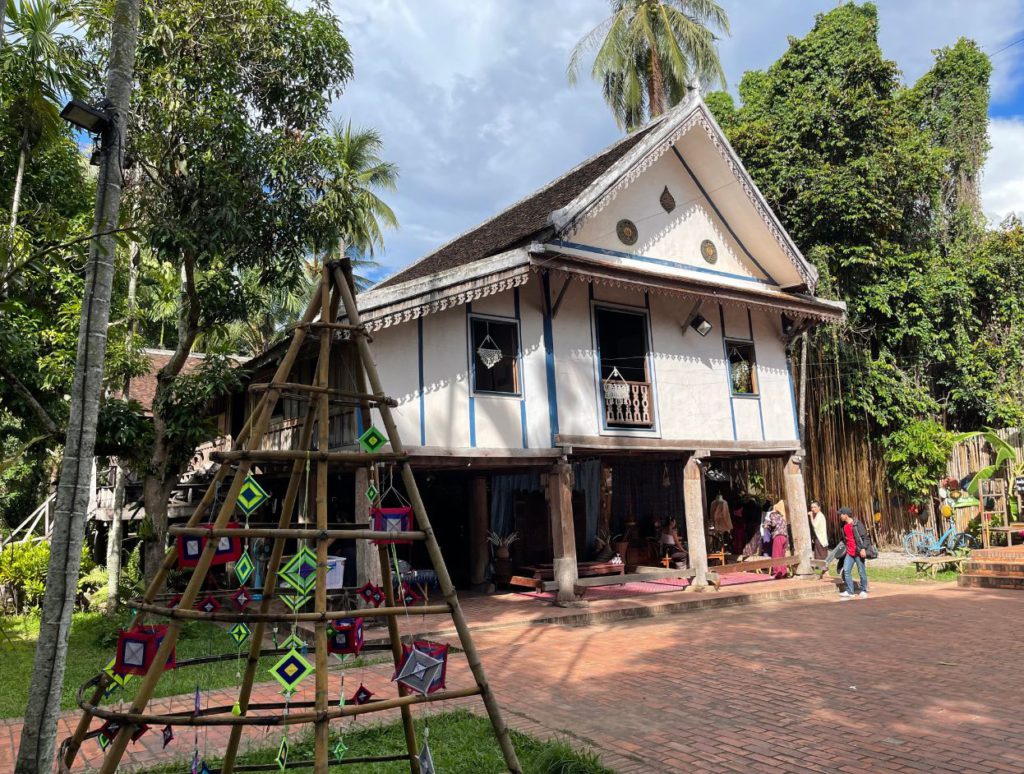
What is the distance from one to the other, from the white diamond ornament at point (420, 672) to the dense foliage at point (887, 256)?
17.8m

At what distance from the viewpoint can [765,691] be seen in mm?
6805

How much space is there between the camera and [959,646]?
8656 millimetres

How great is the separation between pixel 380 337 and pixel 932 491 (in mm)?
15345

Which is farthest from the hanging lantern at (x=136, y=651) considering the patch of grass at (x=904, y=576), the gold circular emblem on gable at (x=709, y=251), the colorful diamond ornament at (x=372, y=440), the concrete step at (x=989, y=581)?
the concrete step at (x=989, y=581)

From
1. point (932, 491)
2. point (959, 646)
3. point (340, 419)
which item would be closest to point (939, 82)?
point (932, 491)

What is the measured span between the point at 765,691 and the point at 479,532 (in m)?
8.33

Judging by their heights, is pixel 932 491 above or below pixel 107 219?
below

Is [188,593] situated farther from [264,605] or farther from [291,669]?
[264,605]

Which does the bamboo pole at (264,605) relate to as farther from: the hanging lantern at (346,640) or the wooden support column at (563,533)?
the wooden support column at (563,533)

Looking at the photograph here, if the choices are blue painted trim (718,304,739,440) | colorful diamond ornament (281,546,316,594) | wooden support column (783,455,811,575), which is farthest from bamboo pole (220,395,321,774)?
wooden support column (783,455,811,575)

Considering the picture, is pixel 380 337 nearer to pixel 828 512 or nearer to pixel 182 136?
pixel 182 136

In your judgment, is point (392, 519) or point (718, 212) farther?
point (718, 212)

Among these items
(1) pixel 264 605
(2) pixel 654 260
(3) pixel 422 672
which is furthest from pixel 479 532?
(3) pixel 422 672

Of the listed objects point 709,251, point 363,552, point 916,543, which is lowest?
point 916,543
